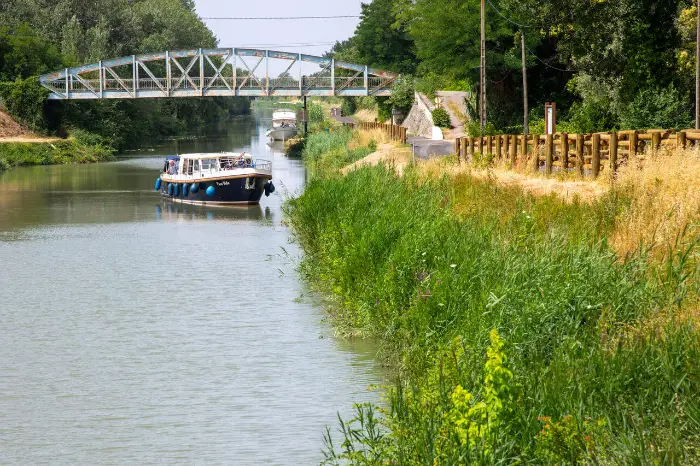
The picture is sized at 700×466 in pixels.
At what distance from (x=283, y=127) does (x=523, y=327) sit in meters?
96.1

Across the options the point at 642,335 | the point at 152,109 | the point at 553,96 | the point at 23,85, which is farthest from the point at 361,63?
the point at 642,335

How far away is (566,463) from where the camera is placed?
7.90m

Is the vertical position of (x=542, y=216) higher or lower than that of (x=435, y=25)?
lower

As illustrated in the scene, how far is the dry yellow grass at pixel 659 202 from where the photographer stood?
47.2 ft

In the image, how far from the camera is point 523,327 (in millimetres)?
11188

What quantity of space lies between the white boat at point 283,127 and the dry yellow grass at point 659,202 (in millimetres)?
85122

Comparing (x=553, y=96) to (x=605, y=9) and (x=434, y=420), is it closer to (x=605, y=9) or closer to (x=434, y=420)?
(x=605, y=9)

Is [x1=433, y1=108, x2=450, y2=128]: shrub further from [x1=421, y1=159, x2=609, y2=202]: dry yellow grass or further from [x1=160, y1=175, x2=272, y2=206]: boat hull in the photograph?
[x1=421, y1=159, x2=609, y2=202]: dry yellow grass

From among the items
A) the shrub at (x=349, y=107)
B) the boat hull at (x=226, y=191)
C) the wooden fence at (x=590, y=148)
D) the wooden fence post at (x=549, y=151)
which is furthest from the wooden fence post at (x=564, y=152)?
the shrub at (x=349, y=107)

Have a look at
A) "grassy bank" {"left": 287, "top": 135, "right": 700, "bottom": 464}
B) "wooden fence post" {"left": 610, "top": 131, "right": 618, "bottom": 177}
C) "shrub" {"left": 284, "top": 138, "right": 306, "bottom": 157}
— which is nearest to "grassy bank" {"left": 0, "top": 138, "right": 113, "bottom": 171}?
"shrub" {"left": 284, "top": 138, "right": 306, "bottom": 157}

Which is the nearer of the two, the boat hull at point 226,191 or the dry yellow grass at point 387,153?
the boat hull at point 226,191

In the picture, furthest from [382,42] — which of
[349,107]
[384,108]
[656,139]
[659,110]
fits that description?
[656,139]

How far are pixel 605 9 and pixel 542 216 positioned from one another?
2610 centimetres

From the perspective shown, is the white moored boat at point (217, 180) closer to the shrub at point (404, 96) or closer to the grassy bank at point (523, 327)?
the grassy bank at point (523, 327)
